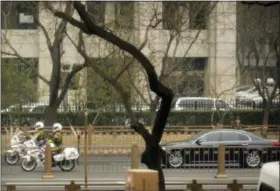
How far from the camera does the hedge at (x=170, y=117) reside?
Result: 105ft

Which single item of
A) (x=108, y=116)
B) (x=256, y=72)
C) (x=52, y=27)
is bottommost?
(x=108, y=116)

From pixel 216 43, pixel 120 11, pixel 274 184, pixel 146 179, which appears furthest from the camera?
pixel 216 43

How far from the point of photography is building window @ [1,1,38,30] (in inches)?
1010

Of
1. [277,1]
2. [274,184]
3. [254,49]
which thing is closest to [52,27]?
[254,49]

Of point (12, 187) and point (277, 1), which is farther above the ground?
point (277, 1)

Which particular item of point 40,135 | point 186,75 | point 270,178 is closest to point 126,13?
point 40,135

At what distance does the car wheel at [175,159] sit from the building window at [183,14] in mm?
6154

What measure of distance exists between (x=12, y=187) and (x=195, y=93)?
73.6 feet

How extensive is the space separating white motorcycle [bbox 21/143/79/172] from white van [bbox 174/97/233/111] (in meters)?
13.9

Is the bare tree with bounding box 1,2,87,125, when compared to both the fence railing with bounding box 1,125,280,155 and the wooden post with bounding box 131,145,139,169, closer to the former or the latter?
the fence railing with bounding box 1,125,280,155

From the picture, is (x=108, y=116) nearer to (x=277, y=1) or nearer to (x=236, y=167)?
(x=236, y=167)

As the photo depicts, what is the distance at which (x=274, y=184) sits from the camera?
253 inches

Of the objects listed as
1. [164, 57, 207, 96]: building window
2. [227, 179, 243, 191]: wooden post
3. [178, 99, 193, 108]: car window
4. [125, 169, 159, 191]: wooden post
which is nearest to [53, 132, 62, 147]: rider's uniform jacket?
[164, 57, 207, 96]: building window

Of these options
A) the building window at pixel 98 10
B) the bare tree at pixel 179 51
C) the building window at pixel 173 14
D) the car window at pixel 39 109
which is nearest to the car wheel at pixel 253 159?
the bare tree at pixel 179 51
